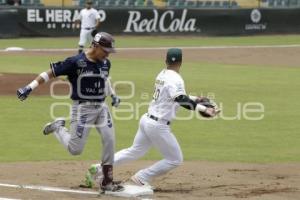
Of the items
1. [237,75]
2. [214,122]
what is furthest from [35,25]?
[214,122]

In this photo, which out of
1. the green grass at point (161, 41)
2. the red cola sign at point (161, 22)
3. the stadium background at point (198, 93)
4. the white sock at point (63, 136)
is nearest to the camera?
the white sock at point (63, 136)

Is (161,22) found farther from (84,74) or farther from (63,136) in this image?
(84,74)

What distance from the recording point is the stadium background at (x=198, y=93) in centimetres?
948

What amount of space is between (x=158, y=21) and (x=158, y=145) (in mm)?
26599

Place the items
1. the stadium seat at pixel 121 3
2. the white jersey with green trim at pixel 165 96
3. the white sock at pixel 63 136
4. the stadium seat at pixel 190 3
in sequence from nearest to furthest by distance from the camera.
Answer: the white jersey with green trim at pixel 165 96, the white sock at pixel 63 136, the stadium seat at pixel 121 3, the stadium seat at pixel 190 3

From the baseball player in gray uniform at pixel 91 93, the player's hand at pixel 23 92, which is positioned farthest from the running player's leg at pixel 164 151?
the player's hand at pixel 23 92

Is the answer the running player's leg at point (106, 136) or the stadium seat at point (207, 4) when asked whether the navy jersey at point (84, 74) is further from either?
the stadium seat at point (207, 4)

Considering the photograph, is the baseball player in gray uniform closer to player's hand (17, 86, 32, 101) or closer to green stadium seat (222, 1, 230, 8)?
player's hand (17, 86, 32, 101)

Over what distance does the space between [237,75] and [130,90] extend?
458 centimetres

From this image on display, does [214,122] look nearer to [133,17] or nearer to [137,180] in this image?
[137,180]

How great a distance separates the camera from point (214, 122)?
14609 millimetres

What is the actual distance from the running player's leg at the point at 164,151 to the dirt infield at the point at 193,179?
25 cm

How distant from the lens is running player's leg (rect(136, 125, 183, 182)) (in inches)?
332

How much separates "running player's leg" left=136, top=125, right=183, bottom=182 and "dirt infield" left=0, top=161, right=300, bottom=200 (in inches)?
10.0
